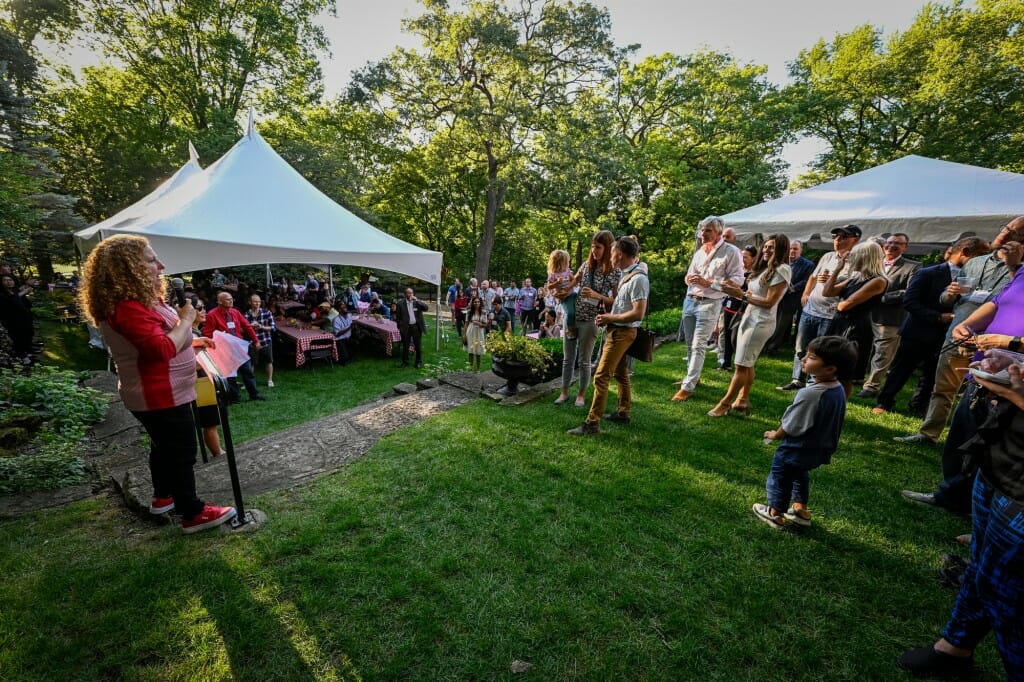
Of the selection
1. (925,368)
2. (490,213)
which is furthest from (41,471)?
(490,213)

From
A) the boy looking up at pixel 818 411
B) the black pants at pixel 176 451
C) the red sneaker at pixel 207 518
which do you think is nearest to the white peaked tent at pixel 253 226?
Answer: the black pants at pixel 176 451

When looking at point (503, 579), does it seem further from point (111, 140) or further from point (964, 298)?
point (111, 140)

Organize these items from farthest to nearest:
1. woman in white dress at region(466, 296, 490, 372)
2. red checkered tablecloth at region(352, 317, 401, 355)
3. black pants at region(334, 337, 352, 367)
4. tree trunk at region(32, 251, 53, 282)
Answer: tree trunk at region(32, 251, 53, 282) < red checkered tablecloth at region(352, 317, 401, 355) < black pants at region(334, 337, 352, 367) < woman in white dress at region(466, 296, 490, 372)

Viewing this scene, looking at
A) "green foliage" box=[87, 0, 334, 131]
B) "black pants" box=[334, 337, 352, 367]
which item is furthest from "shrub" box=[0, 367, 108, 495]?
"green foliage" box=[87, 0, 334, 131]

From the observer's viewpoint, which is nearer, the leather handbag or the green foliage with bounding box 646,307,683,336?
the leather handbag

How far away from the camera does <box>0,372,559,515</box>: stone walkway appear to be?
9.80 feet

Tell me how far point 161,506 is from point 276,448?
1228 mm

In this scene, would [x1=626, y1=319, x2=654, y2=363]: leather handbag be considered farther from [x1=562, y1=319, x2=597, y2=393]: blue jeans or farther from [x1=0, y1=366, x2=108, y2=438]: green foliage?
[x1=0, y1=366, x2=108, y2=438]: green foliage

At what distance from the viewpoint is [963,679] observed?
64.7 inches

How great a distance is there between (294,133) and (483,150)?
8771 millimetres

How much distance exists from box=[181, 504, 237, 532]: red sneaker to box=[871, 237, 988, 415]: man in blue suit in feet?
20.5

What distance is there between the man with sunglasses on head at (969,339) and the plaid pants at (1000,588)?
1.25ft

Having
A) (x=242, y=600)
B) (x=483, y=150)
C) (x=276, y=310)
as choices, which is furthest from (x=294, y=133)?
(x=242, y=600)

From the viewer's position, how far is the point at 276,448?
3830 mm
